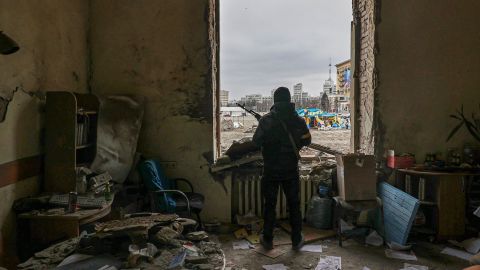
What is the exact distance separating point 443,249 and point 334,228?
1160 millimetres

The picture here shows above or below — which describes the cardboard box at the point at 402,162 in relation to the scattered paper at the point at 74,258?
above

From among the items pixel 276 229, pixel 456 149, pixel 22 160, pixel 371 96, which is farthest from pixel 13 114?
pixel 456 149

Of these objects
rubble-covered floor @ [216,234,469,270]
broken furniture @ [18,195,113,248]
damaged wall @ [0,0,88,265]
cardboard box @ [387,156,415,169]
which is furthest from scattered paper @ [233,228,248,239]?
damaged wall @ [0,0,88,265]

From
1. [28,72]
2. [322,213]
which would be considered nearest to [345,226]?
[322,213]

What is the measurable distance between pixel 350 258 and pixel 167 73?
2.97m

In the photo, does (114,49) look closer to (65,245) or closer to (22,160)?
(22,160)

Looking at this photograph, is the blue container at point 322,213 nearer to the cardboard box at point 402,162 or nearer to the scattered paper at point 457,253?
the cardboard box at point 402,162

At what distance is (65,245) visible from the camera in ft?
7.07

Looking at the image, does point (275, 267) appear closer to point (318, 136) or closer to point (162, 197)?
point (162, 197)

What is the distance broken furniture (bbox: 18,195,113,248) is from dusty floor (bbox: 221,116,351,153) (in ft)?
8.78

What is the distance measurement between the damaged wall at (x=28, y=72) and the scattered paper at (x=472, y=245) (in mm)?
4374

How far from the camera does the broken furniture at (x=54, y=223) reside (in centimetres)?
277

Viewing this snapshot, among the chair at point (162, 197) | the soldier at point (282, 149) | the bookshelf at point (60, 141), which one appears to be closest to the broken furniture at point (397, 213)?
the soldier at point (282, 149)

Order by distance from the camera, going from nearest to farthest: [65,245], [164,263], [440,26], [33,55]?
1. [164,263]
2. [65,245]
3. [33,55]
4. [440,26]
